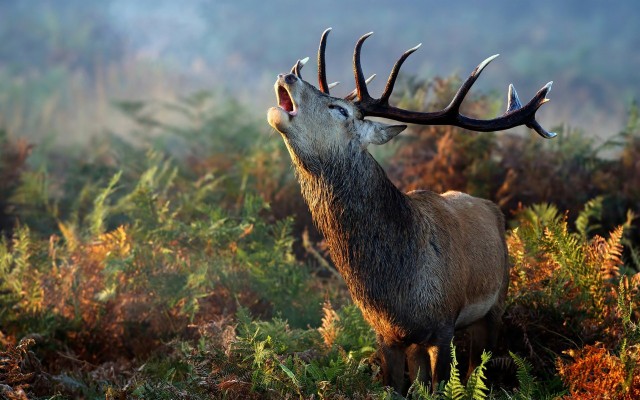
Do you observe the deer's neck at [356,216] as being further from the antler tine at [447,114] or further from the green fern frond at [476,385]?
the green fern frond at [476,385]

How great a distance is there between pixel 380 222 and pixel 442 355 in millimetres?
824

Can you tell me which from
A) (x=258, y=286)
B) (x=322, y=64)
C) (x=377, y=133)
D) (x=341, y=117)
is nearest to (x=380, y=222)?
(x=377, y=133)

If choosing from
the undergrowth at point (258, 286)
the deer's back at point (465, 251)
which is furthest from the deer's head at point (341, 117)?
the undergrowth at point (258, 286)

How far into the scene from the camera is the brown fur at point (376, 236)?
457 cm

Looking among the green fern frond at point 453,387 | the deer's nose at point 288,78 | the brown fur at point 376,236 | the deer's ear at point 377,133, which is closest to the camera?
the green fern frond at point 453,387

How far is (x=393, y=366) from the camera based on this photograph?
15.6 feet

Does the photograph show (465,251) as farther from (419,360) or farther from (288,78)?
Answer: (288,78)

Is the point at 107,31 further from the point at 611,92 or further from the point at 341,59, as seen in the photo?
the point at 611,92

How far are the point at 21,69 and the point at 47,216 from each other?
9.56 metres

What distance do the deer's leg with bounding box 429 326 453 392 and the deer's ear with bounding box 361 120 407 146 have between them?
113cm

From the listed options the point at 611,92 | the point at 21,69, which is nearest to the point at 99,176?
the point at 21,69

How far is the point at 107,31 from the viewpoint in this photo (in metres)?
19.2

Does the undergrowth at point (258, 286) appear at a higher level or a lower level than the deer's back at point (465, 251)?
lower

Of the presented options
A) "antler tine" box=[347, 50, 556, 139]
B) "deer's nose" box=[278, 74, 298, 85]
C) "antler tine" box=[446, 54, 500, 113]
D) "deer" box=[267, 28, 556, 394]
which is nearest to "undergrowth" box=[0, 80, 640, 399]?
"deer" box=[267, 28, 556, 394]
